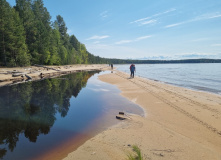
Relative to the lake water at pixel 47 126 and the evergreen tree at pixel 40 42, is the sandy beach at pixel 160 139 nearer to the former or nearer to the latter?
the lake water at pixel 47 126

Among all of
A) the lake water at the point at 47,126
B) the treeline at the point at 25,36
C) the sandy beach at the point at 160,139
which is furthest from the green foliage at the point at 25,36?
the sandy beach at the point at 160,139

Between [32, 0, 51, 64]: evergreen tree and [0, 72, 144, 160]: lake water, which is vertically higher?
[32, 0, 51, 64]: evergreen tree

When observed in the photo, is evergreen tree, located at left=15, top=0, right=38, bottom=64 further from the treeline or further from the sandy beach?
the sandy beach

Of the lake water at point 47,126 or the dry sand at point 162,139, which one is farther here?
the lake water at point 47,126

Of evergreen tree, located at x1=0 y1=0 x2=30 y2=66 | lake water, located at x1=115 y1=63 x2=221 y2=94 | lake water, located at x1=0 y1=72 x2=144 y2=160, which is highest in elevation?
evergreen tree, located at x1=0 y1=0 x2=30 y2=66

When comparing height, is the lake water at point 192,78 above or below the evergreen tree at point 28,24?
below

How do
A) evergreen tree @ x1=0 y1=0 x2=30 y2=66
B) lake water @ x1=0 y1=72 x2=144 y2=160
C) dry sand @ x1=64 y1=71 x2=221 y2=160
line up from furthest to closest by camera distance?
evergreen tree @ x1=0 y1=0 x2=30 y2=66 → lake water @ x1=0 y1=72 x2=144 y2=160 → dry sand @ x1=64 y1=71 x2=221 y2=160

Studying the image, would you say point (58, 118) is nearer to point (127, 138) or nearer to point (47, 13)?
point (127, 138)

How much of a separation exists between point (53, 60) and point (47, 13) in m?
20.7

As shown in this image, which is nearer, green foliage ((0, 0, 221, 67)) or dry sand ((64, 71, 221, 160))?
dry sand ((64, 71, 221, 160))

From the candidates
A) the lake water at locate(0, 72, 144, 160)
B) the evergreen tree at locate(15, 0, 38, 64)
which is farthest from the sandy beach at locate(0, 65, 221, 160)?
the evergreen tree at locate(15, 0, 38, 64)

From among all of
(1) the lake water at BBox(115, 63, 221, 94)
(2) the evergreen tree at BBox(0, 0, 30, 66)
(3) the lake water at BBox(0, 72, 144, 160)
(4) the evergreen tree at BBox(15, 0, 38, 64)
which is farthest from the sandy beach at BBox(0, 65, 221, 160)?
(4) the evergreen tree at BBox(15, 0, 38, 64)

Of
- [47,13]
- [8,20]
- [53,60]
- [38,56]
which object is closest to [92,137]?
[8,20]

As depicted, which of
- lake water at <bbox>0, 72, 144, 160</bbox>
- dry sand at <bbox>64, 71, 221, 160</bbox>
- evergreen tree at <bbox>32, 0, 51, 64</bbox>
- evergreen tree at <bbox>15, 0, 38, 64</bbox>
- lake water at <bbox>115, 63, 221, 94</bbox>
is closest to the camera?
dry sand at <bbox>64, 71, 221, 160</bbox>
